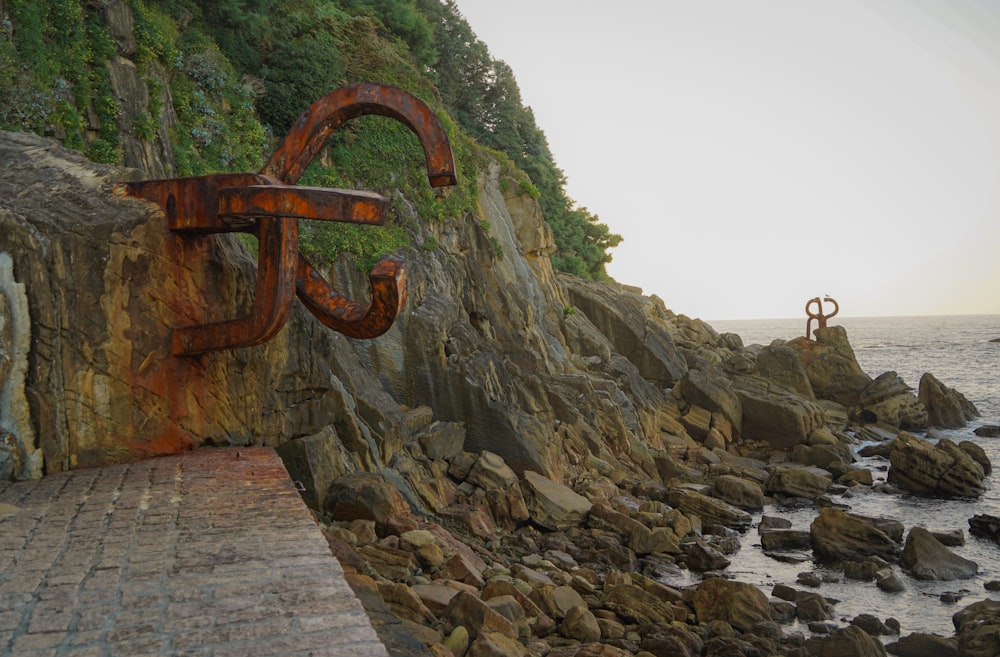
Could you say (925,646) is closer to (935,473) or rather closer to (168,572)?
(168,572)

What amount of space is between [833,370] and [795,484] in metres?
13.8

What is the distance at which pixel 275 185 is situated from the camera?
6.07 m

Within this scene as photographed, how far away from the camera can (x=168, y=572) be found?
13.1ft

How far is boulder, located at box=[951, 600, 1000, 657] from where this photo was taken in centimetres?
1005

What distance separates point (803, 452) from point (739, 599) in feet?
43.9

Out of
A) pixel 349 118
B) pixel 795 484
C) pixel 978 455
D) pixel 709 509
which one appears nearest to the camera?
pixel 349 118

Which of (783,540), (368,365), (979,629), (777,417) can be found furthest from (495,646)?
(777,417)

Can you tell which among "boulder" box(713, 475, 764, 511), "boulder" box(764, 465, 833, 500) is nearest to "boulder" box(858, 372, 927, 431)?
"boulder" box(764, 465, 833, 500)

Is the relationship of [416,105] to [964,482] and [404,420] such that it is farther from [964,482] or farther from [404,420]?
[964,482]

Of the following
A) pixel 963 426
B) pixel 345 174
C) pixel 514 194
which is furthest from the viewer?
pixel 963 426

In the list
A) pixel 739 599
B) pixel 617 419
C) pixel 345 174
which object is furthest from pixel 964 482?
pixel 345 174

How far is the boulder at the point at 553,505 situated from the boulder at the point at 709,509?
303 centimetres

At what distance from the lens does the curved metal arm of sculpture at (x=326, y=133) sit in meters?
6.85

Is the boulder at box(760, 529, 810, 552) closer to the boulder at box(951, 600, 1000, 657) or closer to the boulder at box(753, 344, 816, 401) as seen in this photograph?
the boulder at box(951, 600, 1000, 657)
